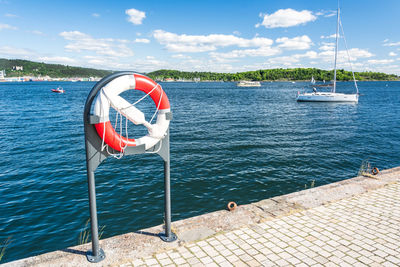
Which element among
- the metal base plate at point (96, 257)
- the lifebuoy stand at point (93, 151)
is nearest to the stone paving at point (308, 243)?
the metal base plate at point (96, 257)

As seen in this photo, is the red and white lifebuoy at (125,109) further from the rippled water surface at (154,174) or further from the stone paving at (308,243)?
the rippled water surface at (154,174)

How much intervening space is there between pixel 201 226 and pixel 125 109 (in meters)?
2.64

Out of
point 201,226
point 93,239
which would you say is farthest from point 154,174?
point 93,239

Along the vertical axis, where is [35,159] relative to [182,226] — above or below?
below

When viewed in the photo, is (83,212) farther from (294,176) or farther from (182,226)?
(294,176)

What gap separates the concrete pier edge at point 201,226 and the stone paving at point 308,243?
171 mm

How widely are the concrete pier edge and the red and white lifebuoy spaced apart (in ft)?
5.46

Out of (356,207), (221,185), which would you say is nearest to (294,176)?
(221,185)

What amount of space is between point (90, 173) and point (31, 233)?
468 cm

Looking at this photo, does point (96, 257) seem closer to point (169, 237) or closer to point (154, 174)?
point (169, 237)

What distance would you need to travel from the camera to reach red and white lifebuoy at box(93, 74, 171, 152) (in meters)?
3.94

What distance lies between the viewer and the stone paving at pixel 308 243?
4074 mm

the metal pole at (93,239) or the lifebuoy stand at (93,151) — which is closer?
the lifebuoy stand at (93,151)

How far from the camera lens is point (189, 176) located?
11.0m
